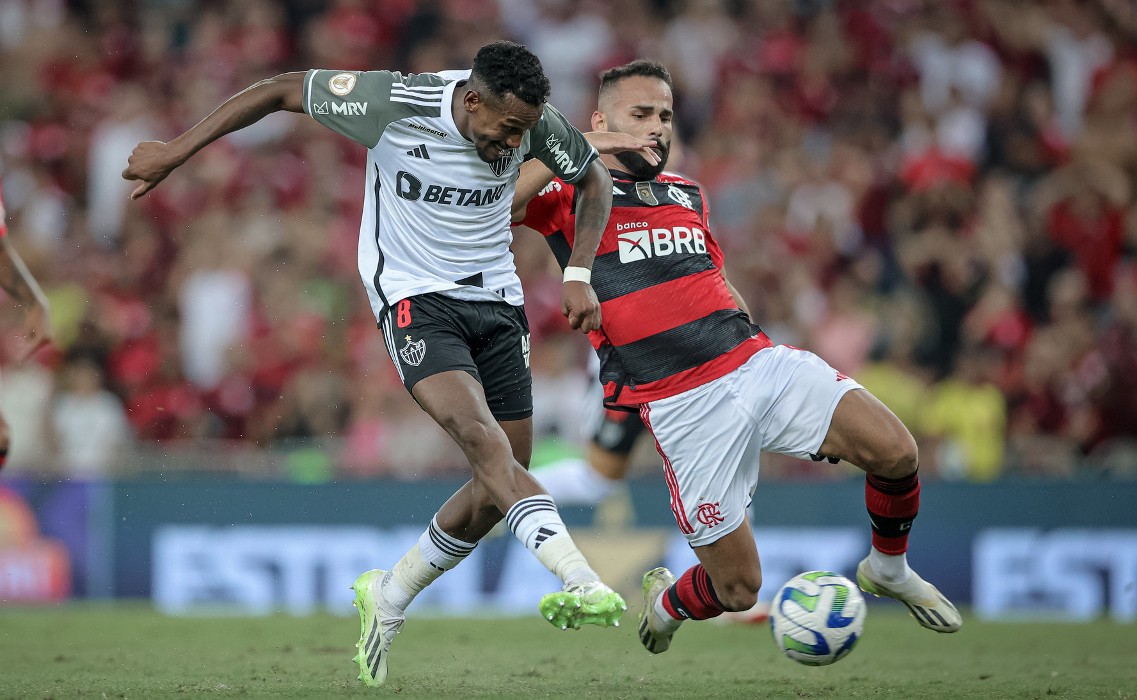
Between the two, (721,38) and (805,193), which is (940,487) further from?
(721,38)

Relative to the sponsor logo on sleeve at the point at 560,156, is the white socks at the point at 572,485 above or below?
below

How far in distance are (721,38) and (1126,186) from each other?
15.9ft

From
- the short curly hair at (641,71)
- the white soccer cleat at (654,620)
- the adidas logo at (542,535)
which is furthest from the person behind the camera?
the white soccer cleat at (654,620)

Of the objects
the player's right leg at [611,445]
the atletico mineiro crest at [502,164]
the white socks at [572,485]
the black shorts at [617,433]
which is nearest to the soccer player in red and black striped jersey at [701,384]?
the atletico mineiro crest at [502,164]

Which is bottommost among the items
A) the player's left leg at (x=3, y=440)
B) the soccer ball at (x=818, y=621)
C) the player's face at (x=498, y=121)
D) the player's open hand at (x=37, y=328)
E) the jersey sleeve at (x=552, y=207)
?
the soccer ball at (x=818, y=621)

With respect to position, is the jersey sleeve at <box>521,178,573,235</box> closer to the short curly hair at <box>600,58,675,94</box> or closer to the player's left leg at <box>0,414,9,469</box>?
the short curly hair at <box>600,58,675,94</box>

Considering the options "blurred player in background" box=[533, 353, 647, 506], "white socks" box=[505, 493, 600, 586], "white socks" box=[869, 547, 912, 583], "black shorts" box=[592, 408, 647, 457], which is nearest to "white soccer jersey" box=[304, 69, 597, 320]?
"white socks" box=[505, 493, 600, 586]

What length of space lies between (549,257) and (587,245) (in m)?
7.54

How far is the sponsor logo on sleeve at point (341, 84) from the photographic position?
6496mm

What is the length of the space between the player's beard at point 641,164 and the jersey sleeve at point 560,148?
19.1 inches

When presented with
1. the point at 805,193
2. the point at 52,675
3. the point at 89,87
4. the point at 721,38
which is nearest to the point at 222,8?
the point at 89,87

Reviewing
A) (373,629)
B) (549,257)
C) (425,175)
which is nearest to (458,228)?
(425,175)

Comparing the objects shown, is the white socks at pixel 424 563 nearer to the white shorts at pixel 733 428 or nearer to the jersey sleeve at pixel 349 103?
the white shorts at pixel 733 428

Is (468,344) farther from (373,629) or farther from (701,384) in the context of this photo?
(373,629)
